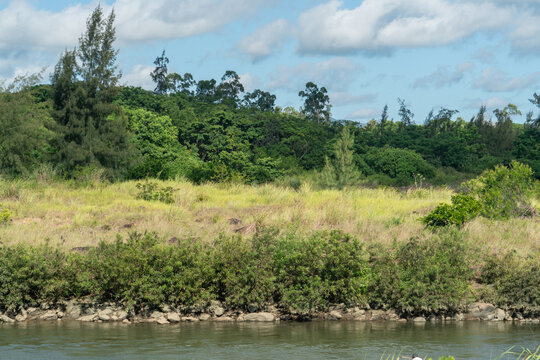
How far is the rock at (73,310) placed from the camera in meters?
14.8

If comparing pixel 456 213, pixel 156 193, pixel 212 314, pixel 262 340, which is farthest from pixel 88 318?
pixel 456 213

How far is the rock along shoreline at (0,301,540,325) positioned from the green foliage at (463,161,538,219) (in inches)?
256

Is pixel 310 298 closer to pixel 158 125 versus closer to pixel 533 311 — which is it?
pixel 533 311

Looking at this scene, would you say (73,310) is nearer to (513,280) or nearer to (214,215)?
(214,215)

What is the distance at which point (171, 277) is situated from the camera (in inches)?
583

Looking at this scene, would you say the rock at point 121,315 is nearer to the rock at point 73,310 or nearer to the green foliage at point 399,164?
the rock at point 73,310

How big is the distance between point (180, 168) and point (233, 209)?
2150 cm

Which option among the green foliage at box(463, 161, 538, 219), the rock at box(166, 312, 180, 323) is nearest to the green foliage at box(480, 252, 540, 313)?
the green foliage at box(463, 161, 538, 219)

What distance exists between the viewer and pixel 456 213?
2003cm

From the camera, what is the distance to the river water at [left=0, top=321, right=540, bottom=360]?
11.7 meters

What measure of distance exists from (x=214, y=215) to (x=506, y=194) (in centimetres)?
993

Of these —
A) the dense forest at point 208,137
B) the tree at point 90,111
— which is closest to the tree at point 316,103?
the dense forest at point 208,137

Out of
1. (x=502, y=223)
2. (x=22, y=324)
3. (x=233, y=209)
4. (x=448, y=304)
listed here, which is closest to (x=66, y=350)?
(x=22, y=324)

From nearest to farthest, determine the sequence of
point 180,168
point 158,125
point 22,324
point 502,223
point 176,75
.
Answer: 1. point 22,324
2. point 502,223
3. point 180,168
4. point 158,125
5. point 176,75
